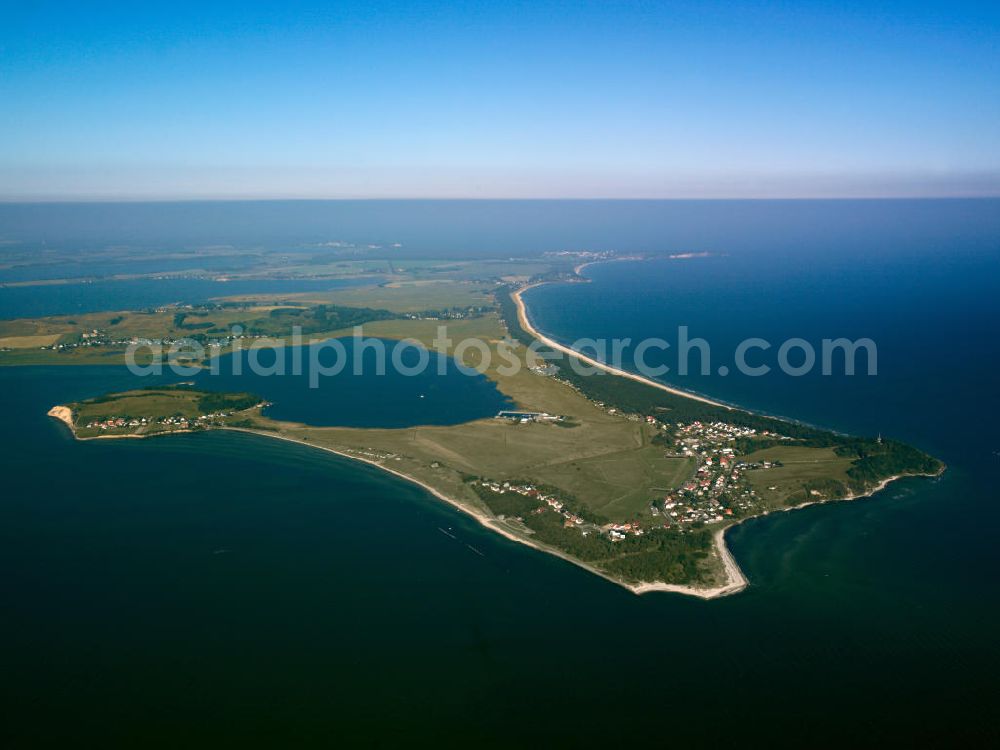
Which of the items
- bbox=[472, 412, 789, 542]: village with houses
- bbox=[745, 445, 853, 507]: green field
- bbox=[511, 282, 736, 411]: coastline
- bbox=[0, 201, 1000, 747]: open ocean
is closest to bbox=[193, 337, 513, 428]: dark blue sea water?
bbox=[0, 201, 1000, 747]: open ocean

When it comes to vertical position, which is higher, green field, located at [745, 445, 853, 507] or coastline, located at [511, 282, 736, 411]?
coastline, located at [511, 282, 736, 411]

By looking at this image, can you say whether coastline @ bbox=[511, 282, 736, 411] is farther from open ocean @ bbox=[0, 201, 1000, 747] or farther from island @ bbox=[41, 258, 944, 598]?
open ocean @ bbox=[0, 201, 1000, 747]

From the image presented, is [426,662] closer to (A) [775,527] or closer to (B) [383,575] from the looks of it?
(B) [383,575]

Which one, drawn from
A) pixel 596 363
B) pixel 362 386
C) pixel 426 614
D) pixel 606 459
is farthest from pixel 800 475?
pixel 362 386

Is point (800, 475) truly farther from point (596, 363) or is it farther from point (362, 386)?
point (362, 386)

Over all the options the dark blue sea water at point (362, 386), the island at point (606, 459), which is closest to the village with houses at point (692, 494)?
the island at point (606, 459)

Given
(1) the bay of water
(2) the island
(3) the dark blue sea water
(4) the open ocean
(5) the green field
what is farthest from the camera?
(1) the bay of water

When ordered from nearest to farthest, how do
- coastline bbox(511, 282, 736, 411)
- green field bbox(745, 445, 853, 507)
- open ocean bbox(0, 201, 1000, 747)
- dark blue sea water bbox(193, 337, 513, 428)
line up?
open ocean bbox(0, 201, 1000, 747), green field bbox(745, 445, 853, 507), dark blue sea water bbox(193, 337, 513, 428), coastline bbox(511, 282, 736, 411)
